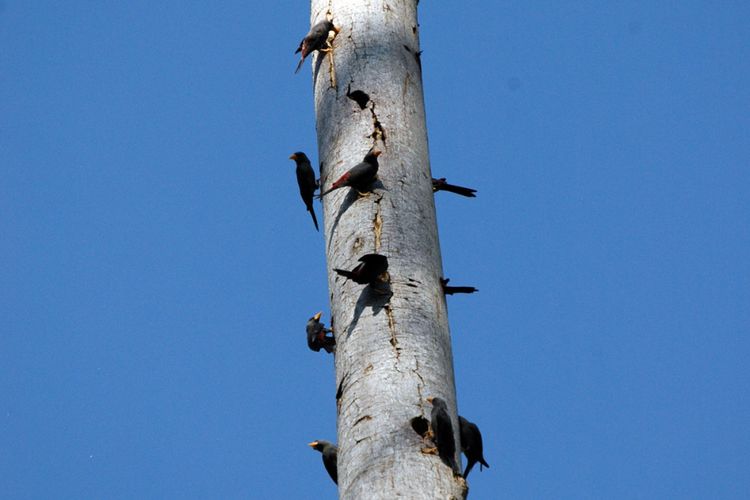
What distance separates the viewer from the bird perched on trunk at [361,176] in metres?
4.02

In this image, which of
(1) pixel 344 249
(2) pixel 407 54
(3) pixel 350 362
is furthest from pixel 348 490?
(2) pixel 407 54

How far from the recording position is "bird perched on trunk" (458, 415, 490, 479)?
4.38 m

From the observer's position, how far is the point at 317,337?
17.6ft

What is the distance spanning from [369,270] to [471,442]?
105 cm

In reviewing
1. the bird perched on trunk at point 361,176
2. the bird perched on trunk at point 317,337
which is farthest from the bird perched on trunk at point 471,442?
the bird perched on trunk at point 361,176

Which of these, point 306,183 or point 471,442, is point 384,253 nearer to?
point 471,442

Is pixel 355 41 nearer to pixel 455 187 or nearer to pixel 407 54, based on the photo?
pixel 407 54

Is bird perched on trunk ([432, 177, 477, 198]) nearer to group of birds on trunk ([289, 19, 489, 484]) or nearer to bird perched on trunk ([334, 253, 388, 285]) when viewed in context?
group of birds on trunk ([289, 19, 489, 484])

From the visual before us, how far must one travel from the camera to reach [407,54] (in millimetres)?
4742

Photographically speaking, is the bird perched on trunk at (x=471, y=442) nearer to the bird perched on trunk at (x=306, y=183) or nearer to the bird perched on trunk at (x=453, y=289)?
the bird perched on trunk at (x=453, y=289)

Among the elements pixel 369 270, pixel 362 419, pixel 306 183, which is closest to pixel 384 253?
pixel 369 270

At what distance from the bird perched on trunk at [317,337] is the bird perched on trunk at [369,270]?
55cm

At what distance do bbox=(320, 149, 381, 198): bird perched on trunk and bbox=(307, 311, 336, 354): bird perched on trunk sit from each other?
0.66 meters

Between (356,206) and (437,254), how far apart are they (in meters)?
0.37
